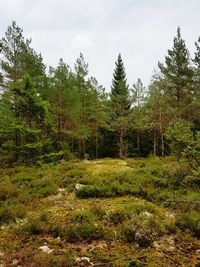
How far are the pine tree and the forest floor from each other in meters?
18.6

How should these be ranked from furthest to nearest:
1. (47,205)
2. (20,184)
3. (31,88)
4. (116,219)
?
(31,88) < (20,184) < (47,205) < (116,219)

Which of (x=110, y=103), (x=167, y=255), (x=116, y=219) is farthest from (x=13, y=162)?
(x=110, y=103)

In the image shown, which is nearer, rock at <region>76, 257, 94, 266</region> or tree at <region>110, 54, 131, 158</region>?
rock at <region>76, 257, 94, 266</region>

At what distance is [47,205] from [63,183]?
11.4 feet

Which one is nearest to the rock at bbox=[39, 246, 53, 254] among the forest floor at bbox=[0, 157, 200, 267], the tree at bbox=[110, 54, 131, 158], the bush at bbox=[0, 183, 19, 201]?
the forest floor at bbox=[0, 157, 200, 267]

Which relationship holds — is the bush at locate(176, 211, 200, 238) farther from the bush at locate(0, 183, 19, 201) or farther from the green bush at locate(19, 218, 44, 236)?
the bush at locate(0, 183, 19, 201)

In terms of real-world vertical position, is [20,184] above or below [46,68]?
below

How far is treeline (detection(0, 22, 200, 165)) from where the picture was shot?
2042 cm

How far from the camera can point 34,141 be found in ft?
68.9

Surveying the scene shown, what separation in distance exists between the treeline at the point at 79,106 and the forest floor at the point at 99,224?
7.29m

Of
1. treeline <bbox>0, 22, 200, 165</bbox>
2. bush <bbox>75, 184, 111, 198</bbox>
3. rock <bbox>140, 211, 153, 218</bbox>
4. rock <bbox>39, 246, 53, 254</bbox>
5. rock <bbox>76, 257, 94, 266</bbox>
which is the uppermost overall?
treeline <bbox>0, 22, 200, 165</bbox>

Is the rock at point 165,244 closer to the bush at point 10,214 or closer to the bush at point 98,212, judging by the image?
the bush at point 98,212

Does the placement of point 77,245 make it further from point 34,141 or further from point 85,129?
point 85,129

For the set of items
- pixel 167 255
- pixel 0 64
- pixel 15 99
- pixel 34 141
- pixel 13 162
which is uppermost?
pixel 0 64
